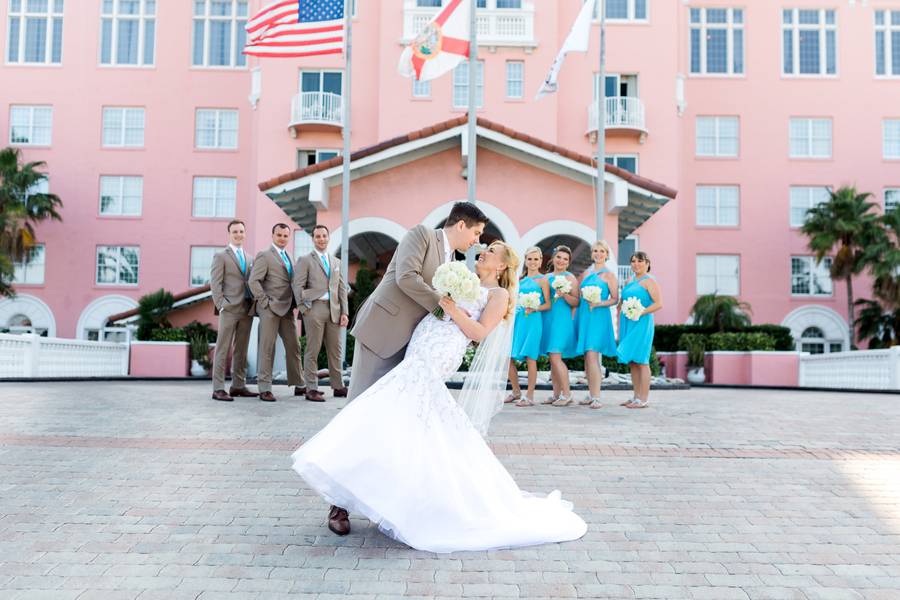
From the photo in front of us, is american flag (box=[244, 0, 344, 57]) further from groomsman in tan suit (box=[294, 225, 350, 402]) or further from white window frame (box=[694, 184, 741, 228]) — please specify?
white window frame (box=[694, 184, 741, 228])

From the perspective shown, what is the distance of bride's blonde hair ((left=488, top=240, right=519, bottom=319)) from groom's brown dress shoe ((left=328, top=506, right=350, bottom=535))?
5.41 feet

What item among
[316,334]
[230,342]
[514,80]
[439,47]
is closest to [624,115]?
[514,80]

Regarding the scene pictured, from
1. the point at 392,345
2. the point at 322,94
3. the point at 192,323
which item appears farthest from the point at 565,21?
the point at 392,345

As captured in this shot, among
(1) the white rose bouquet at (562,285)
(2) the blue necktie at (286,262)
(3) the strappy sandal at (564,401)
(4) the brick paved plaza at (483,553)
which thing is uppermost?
(2) the blue necktie at (286,262)

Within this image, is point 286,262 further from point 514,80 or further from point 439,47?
point 514,80

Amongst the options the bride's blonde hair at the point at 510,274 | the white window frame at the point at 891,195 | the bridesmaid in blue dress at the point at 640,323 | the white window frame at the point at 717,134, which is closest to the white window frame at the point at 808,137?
the white window frame at the point at 717,134

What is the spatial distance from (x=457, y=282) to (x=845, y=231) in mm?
31393

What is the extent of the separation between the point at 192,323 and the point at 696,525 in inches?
889

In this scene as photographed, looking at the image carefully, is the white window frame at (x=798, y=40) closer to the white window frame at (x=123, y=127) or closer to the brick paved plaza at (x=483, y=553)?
the white window frame at (x=123, y=127)

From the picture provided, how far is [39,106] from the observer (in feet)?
117

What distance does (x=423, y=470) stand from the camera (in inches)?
182

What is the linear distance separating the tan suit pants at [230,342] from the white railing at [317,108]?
70.7 ft

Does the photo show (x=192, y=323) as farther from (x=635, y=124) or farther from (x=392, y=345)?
(x=392, y=345)

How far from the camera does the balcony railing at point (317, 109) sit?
3184 cm
